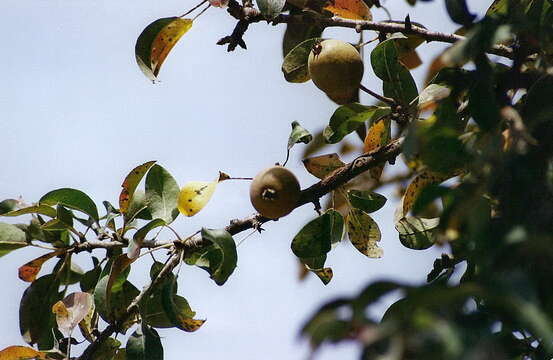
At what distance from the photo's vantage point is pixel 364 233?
1.71 meters

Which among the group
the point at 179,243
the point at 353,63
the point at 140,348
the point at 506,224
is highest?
the point at 506,224

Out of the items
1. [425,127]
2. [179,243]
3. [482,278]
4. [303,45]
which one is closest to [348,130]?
[303,45]

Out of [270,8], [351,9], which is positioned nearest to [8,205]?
[270,8]

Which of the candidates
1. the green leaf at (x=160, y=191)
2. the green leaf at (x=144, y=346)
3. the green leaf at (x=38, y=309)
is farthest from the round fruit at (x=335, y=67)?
the green leaf at (x=38, y=309)

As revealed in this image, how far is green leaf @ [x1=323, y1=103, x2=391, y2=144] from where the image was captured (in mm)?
1580

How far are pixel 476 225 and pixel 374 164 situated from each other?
2.79 ft

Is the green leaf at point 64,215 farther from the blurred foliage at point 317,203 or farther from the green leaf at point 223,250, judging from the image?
the green leaf at point 223,250

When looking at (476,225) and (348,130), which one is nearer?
(476,225)

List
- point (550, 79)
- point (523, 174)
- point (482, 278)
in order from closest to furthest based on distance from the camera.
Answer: point (482, 278) → point (523, 174) → point (550, 79)

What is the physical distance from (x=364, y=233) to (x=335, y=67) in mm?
357

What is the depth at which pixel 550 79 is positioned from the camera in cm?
117

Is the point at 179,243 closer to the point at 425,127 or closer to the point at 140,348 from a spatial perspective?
the point at 140,348

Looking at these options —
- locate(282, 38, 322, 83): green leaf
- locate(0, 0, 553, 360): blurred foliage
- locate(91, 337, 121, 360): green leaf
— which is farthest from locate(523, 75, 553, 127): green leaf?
locate(91, 337, 121, 360): green leaf

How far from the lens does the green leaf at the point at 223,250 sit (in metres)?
1.47
